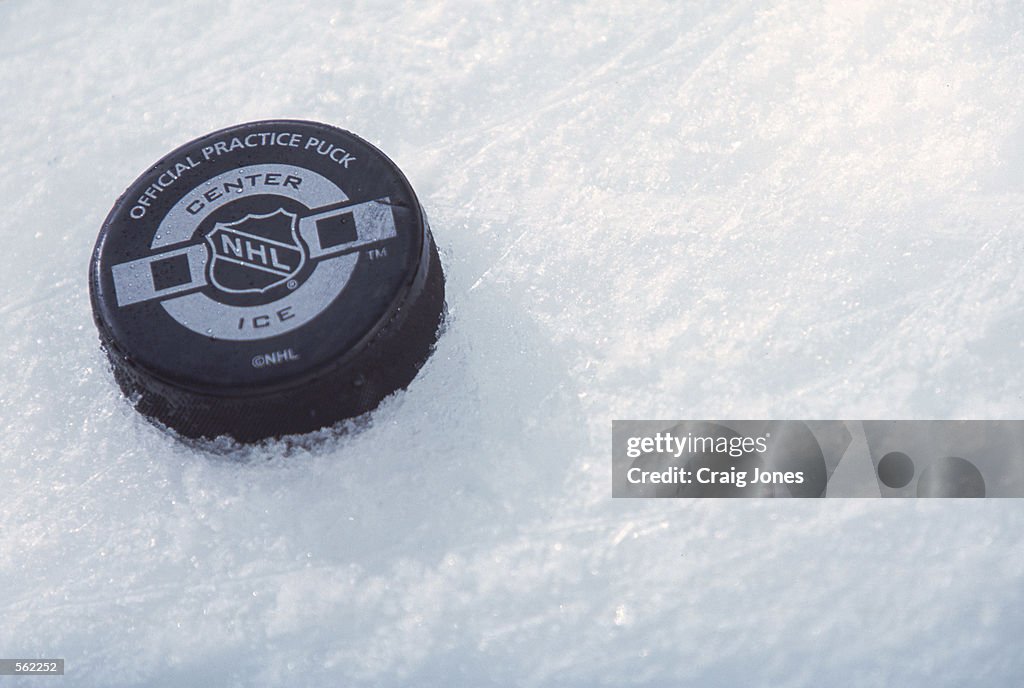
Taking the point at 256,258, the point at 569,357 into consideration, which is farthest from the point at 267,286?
the point at 569,357

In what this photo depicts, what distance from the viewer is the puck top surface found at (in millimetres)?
1387

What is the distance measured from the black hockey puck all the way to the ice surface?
0.13 m

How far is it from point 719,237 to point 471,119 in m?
0.57

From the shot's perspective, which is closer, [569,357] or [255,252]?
[255,252]

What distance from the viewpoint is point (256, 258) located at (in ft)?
4.81

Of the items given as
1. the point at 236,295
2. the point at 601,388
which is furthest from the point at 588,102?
the point at 236,295

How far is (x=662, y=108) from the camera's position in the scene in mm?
1882

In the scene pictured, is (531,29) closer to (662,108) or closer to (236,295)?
(662,108)

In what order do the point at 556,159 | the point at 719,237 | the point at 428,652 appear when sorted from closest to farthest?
the point at 428,652
the point at 719,237
the point at 556,159

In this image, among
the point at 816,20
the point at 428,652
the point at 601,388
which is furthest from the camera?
the point at 816,20

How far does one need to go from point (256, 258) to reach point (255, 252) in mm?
12

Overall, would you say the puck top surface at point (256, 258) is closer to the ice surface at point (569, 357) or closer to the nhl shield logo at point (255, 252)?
the nhl shield logo at point (255, 252)

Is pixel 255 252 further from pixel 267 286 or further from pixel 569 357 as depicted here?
pixel 569 357

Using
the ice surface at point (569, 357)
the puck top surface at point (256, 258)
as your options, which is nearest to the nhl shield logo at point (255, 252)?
the puck top surface at point (256, 258)
